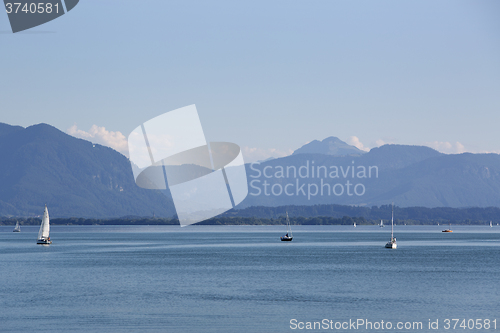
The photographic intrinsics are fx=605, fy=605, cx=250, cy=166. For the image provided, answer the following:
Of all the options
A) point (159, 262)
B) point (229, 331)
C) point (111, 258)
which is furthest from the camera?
point (111, 258)

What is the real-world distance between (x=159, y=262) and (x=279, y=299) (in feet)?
164

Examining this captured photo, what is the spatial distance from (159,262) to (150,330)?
62.5 meters

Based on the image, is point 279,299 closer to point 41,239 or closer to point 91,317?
point 91,317

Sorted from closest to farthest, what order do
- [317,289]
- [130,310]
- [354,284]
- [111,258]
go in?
1. [130,310]
2. [317,289]
3. [354,284]
4. [111,258]

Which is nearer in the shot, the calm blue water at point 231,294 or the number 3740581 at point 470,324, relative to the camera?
the number 3740581 at point 470,324

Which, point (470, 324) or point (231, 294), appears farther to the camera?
point (231, 294)

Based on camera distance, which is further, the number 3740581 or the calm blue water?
the calm blue water

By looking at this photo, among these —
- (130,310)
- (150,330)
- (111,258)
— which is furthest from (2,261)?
(150,330)

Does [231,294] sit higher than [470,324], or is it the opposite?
[231,294]

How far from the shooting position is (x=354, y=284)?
238 feet

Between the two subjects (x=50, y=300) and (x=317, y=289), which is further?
(x=317, y=289)

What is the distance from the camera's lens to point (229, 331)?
1719 inches

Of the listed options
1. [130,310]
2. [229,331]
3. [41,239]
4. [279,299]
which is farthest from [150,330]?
[41,239]

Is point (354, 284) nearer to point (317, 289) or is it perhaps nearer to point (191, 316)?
point (317, 289)
